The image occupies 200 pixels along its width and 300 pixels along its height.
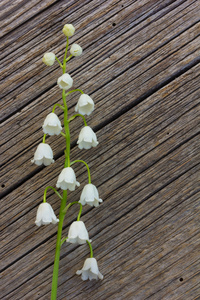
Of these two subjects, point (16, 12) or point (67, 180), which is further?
point (16, 12)

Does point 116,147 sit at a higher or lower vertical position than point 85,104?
lower


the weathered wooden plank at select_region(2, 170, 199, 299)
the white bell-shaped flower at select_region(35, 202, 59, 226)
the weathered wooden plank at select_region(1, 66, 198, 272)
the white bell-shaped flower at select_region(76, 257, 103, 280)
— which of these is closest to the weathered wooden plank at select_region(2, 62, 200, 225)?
the weathered wooden plank at select_region(1, 66, 198, 272)

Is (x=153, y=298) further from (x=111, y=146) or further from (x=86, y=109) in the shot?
(x=86, y=109)

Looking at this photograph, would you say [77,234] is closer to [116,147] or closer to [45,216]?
[45,216]

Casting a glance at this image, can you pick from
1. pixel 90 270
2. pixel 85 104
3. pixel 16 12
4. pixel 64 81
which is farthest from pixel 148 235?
pixel 16 12

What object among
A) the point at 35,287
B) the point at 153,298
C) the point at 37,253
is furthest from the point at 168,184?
the point at 35,287

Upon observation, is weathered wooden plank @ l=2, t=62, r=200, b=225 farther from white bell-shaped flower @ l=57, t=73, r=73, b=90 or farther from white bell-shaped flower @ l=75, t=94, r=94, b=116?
white bell-shaped flower @ l=57, t=73, r=73, b=90
